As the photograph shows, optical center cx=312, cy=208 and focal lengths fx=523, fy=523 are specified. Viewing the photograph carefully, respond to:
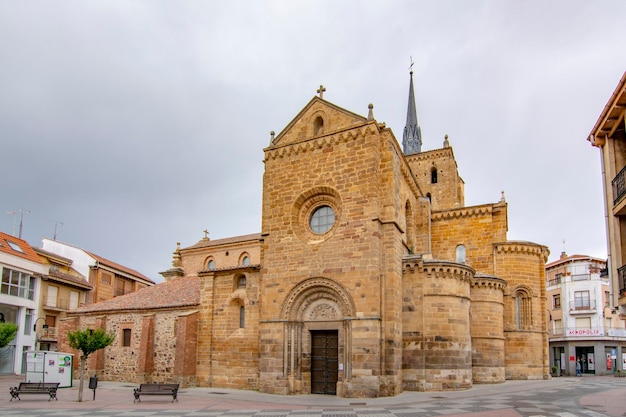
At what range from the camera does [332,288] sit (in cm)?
2211

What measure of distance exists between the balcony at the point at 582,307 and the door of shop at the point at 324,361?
3424 centimetres

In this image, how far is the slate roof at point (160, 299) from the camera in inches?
1113

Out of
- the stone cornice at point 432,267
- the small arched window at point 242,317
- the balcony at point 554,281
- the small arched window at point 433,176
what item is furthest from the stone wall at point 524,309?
the balcony at point 554,281

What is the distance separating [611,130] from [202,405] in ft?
53.2

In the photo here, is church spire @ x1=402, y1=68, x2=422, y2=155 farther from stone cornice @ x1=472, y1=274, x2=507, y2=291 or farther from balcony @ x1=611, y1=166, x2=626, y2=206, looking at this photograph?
balcony @ x1=611, y1=166, x2=626, y2=206

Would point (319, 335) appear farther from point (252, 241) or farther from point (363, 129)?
point (252, 241)

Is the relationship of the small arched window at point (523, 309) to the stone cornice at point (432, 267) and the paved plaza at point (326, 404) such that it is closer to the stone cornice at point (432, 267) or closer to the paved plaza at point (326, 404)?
the paved plaza at point (326, 404)

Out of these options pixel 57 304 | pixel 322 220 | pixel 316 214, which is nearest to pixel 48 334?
pixel 57 304

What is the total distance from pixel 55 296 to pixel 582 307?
44.5m

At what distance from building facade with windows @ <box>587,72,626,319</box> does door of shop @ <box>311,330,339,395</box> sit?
1103 cm

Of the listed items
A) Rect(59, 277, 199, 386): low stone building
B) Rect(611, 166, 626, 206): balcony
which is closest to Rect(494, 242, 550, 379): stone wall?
Rect(611, 166, 626, 206): balcony

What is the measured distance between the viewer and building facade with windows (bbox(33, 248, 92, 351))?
3747 centimetres

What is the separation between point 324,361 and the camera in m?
22.4

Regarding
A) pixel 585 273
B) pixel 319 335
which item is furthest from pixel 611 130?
pixel 585 273
